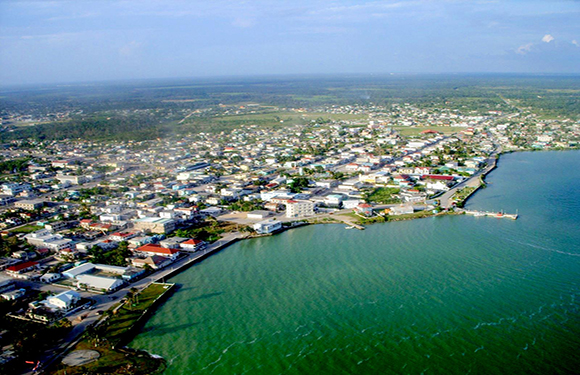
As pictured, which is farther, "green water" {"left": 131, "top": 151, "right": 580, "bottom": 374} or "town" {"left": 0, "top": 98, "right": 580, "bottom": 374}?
"town" {"left": 0, "top": 98, "right": 580, "bottom": 374}

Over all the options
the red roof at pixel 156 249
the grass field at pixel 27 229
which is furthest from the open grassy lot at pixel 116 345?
the grass field at pixel 27 229

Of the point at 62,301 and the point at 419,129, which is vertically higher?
the point at 419,129

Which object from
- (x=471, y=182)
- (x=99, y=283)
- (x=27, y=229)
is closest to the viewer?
(x=99, y=283)

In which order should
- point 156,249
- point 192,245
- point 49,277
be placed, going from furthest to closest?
1. point 192,245
2. point 156,249
3. point 49,277

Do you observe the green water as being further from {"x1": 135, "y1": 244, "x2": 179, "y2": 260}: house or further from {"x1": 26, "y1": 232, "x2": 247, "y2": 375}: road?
{"x1": 135, "y1": 244, "x2": 179, "y2": 260}: house

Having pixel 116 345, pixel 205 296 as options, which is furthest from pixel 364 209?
pixel 116 345

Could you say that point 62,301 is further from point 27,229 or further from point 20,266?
point 27,229

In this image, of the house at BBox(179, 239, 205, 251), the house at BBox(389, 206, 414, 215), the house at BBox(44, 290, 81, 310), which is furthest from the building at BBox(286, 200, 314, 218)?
the house at BBox(44, 290, 81, 310)

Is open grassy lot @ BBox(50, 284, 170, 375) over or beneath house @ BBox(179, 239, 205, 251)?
beneath
